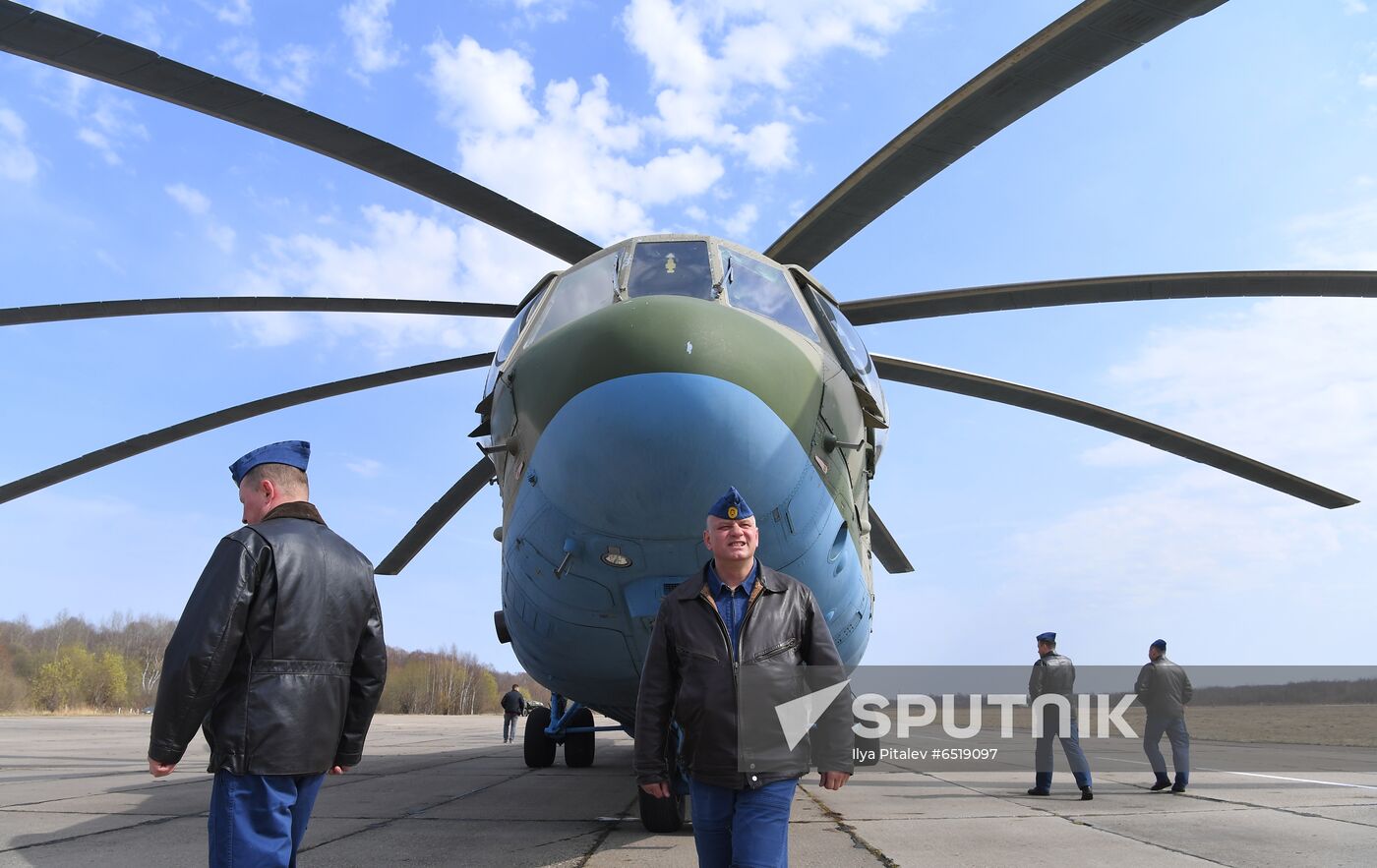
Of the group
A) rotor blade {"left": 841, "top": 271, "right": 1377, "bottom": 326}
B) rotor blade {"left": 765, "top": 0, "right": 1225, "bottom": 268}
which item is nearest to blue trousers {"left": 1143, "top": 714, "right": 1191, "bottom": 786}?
rotor blade {"left": 841, "top": 271, "right": 1377, "bottom": 326}

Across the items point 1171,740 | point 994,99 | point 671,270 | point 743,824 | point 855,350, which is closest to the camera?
point 743,824

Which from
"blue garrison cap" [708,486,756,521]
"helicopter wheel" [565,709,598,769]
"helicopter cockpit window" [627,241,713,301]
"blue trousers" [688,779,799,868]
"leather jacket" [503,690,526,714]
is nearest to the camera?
"blue trousers" [688,779,799,868]

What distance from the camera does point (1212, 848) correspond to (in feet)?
14.5

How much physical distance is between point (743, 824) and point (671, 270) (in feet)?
9.45

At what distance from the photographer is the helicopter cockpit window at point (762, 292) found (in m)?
4.41

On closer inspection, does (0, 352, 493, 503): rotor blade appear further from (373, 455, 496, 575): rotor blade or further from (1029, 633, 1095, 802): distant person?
(1029, 633, 1095, 802): distant person

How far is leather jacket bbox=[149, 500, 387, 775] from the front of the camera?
211 cm

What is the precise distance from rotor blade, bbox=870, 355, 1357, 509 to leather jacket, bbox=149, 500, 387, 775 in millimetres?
5655

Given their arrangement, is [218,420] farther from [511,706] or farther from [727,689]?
[511,706]

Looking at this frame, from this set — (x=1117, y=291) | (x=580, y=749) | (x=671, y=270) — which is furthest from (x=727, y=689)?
(x=580, y=749)

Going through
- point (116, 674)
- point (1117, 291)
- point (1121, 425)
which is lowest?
point (116, 674)

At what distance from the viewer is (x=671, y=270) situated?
4.48m

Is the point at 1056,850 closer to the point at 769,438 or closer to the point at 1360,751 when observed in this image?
the point at 769,438

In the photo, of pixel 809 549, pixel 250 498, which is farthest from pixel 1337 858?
pixel 250 498
